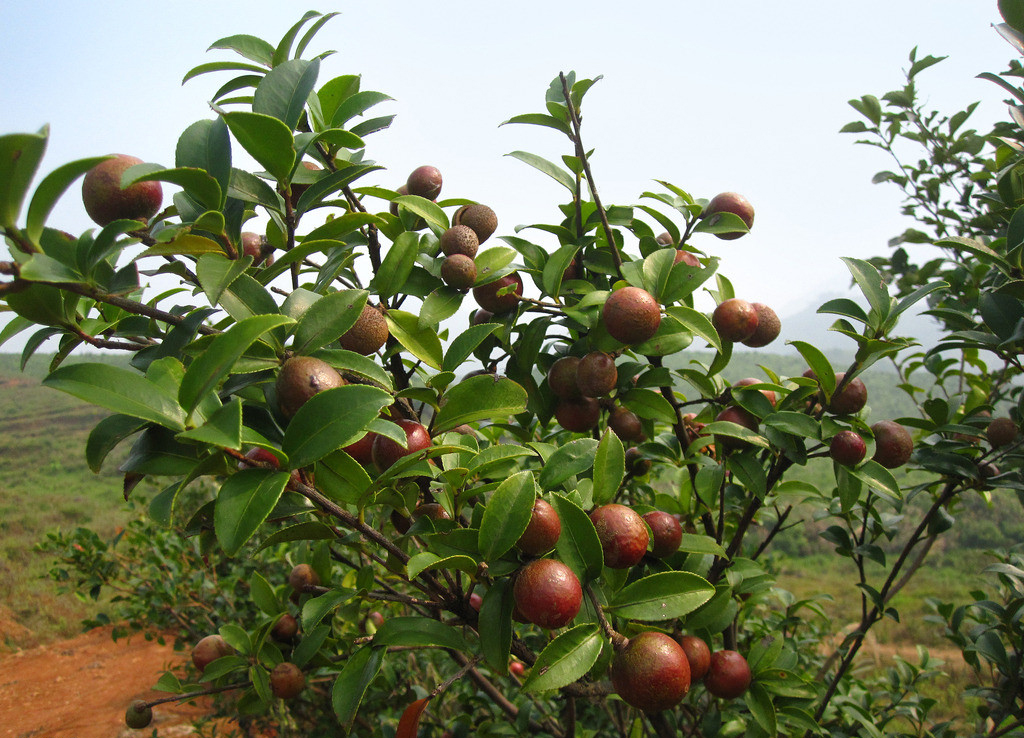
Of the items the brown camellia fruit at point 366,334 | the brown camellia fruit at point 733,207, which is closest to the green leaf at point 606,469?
the brown camellia fruit at point 366,334

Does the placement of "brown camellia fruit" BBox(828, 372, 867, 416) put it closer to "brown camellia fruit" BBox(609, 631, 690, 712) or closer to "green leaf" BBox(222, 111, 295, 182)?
"brown camellia fruit" BBox(609, 631, 690, 712)

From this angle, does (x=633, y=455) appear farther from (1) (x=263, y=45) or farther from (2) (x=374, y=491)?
(1) (x=263, y=45)

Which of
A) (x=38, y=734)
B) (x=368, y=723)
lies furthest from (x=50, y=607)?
(x=368, y=723)

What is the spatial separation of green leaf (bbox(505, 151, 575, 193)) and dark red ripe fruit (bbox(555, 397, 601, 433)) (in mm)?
417

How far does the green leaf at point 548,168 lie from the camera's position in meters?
1.16

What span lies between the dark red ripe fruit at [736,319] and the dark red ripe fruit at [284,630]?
104 cm

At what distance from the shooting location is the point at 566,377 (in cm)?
110

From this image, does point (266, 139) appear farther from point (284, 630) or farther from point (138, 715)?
point (138, 715)

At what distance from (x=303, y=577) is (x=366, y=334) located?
2.09ft

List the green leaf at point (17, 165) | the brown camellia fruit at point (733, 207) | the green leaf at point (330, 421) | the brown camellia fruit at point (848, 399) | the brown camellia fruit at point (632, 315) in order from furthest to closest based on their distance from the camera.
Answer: the brown camellia fruit at point (733, 207) → the brown camellia fruit at point (848, 399) → the brown camellia fruit at point (632, 315) → the green leaf at point (330, 421) → the green leaf at point (17, 165)

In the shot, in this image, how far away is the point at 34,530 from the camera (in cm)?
720

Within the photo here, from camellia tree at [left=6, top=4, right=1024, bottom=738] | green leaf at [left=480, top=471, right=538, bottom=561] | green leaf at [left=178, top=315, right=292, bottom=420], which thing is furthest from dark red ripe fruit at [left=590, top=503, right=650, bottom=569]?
green leaf at [left=178, top=315, right=292, bottom=420]

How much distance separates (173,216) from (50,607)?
21.7 feet

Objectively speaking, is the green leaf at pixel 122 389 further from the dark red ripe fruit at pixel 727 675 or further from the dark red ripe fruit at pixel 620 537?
the dark red ripe fruit at pixel 727 675
